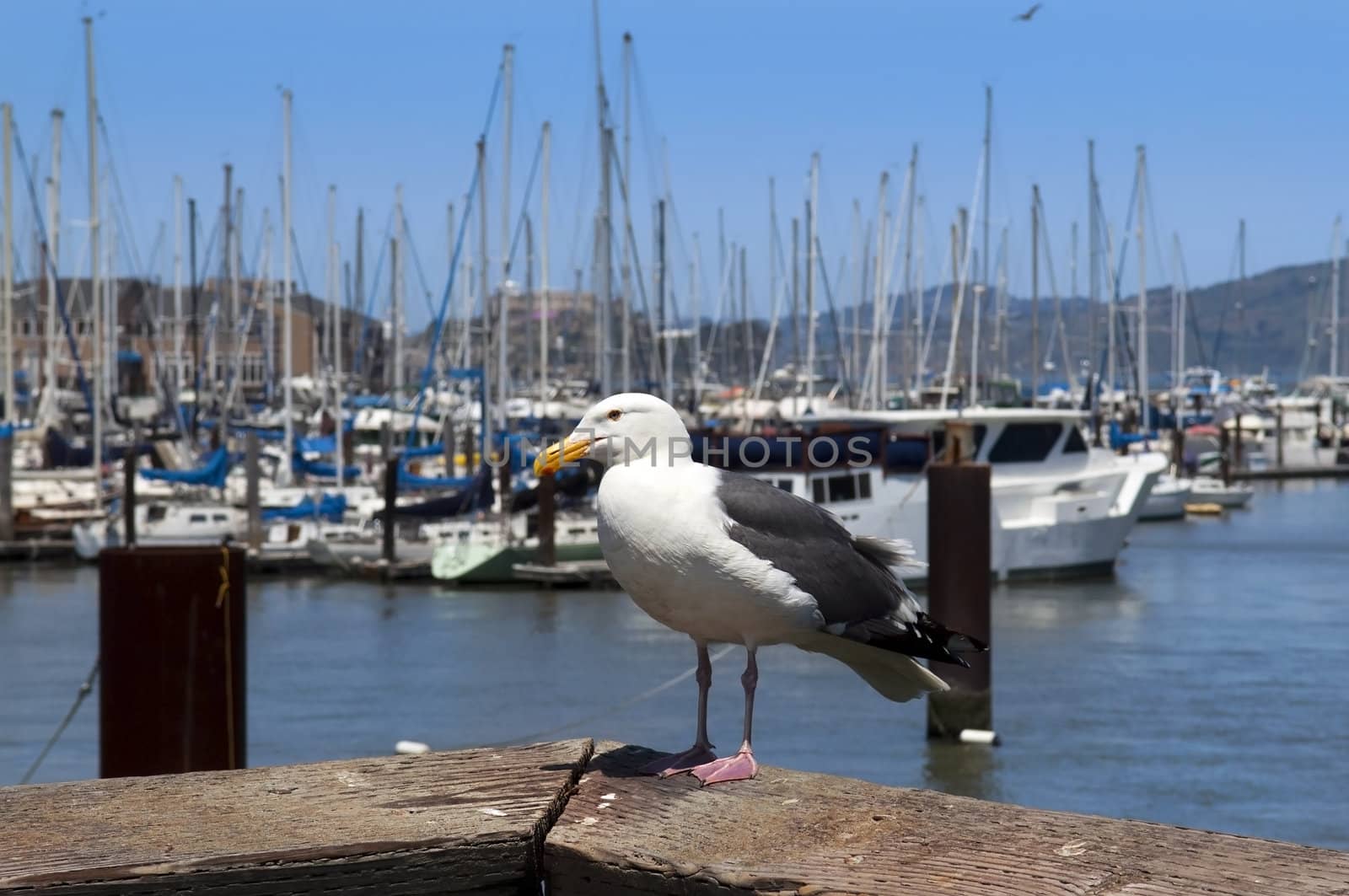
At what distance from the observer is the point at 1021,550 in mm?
29188

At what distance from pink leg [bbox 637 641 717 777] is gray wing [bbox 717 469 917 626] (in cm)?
34

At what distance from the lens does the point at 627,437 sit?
434 centimetres

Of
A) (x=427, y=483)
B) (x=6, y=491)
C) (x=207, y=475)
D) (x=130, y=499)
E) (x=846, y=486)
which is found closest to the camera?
(x=846, y=486)

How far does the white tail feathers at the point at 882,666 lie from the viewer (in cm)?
458

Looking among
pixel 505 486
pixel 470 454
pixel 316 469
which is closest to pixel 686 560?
pixel 505 486

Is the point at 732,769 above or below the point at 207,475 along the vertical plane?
above

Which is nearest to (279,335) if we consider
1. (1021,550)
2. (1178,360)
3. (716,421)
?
(716,421)

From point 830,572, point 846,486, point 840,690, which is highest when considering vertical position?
point 830,572

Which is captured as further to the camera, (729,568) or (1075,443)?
(1075,443)

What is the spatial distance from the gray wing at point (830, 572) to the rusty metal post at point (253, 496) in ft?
96.6

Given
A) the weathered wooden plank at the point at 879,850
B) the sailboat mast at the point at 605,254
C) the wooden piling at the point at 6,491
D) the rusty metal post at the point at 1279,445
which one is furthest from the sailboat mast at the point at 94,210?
the rusty metal post at the point at 1279,445

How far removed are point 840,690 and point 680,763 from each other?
15.6m

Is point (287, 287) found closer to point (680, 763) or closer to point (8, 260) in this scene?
point (8, 260)

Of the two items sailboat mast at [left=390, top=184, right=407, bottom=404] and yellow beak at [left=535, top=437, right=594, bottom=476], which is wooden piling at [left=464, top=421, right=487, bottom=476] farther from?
yellow beak at [left=535, top=437, right=594, bottom=476]
